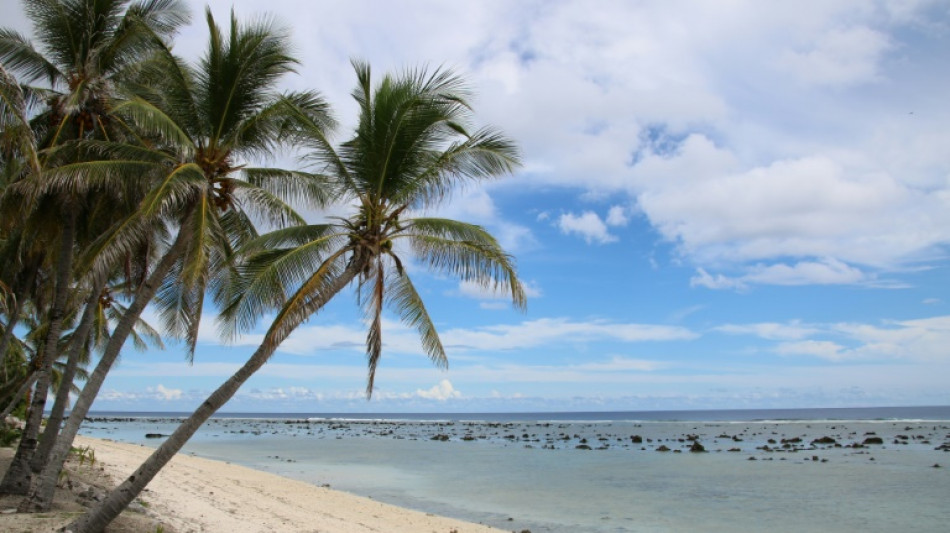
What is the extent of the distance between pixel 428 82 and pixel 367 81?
3.08 feet

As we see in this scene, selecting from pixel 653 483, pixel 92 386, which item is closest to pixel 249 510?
pixel 92 386

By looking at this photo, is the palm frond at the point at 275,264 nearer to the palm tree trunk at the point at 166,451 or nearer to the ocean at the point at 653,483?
the palm tree trunk at the point at 166,451

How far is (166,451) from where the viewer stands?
760 centimetres

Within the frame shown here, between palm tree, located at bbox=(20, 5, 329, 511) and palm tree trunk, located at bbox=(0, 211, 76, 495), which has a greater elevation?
palm tree, located at bbox=(20, 5, 329, 511)

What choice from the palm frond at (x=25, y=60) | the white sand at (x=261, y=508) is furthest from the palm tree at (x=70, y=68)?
the white sand at (x=261, y=508)

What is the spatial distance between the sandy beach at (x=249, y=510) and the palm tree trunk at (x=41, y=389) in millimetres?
443

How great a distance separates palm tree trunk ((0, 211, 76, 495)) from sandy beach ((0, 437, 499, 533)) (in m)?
0.44

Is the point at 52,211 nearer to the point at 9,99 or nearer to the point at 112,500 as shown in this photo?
the point at 9,99

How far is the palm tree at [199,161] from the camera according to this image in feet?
26.9

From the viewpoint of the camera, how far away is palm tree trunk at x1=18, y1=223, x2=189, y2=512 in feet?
27.6

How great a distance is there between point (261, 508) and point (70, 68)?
849 cm

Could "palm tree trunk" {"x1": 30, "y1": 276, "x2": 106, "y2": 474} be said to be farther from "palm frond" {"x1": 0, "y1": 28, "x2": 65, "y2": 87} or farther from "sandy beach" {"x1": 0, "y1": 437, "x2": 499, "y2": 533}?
"palm frond" {"x1": 0, "y1": 28, "x2": 65, "y2": 87}

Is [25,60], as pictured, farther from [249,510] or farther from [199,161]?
[249,510]

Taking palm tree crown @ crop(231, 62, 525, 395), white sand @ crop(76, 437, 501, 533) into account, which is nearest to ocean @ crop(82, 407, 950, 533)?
white sand @ crop(76, 437, 501, 533)
